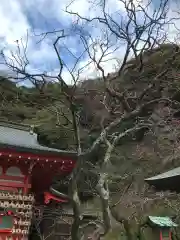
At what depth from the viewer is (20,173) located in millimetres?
10453

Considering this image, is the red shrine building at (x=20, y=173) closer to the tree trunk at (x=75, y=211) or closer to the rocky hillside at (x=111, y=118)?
the tree trunk at (x=75, y=211)

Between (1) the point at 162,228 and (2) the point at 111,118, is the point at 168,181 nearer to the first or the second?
(1) the point at 162,228

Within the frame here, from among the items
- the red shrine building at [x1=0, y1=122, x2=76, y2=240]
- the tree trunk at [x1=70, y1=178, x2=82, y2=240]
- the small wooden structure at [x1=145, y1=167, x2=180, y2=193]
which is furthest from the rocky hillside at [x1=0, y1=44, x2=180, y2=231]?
the small wooden structure at [x1=145, y1=167, x2=180, y2=193]

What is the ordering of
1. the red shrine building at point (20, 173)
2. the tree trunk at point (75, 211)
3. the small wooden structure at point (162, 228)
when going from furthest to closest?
the red shrine building at point (20, 173) < the tree trunk at point (75, 211) < the small wooden structure at point (162, 228)

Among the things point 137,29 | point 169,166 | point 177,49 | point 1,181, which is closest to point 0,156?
point 1,181

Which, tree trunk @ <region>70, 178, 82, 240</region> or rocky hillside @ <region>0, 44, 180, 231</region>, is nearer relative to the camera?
tree trunk @ <region>70, 178, 82, 240</region>

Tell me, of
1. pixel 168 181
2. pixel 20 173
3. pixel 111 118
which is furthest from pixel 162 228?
pixel 111 118

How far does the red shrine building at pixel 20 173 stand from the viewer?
31.3 feet

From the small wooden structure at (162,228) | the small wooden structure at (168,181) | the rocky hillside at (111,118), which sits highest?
the rocky hillside at (111,118)

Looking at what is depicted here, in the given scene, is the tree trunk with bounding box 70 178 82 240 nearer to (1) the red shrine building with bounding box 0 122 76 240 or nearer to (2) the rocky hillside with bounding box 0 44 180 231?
(1) the red shrine building with bounding box 0 122 76 240

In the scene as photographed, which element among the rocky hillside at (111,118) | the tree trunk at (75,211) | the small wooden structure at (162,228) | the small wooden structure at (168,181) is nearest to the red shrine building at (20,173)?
the tree trunk at (75,211)

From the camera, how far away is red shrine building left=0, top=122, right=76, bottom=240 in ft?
31.3

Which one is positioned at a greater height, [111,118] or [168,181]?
[111,118]

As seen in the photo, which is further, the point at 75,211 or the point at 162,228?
the point at 75,211
